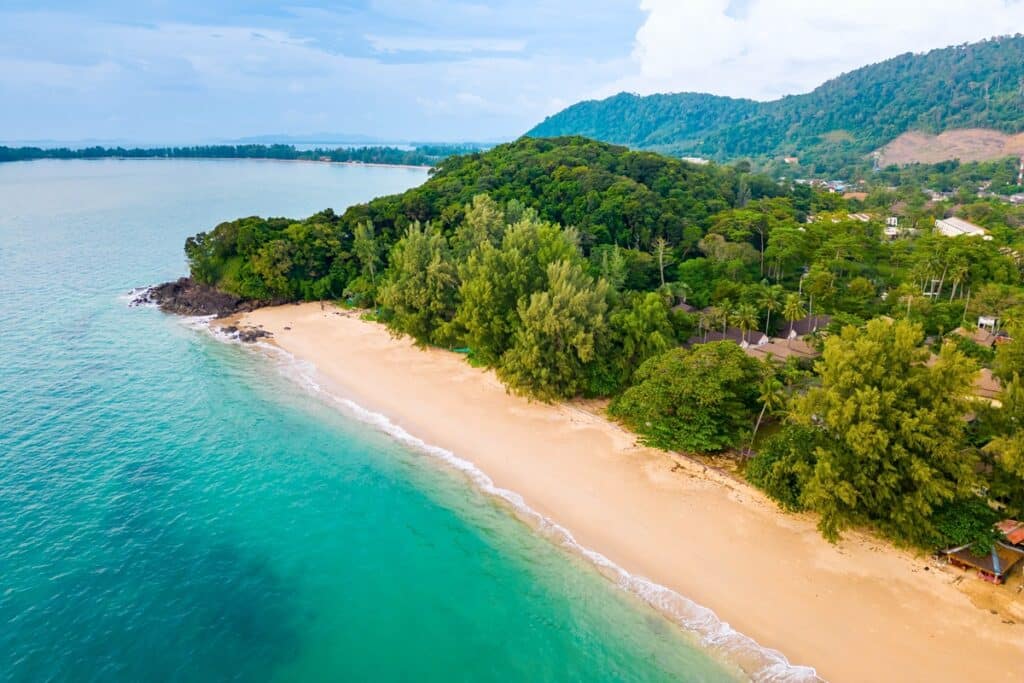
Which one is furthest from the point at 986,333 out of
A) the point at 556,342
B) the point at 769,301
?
the point at 556,342

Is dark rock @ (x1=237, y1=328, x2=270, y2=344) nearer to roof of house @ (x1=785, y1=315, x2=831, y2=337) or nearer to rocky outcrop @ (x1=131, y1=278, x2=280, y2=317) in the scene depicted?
rocky outcrop @ (x1=131, y1=278, x2=280, y2=317)

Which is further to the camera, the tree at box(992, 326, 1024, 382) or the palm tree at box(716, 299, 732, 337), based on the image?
the palm tree at box(716, 299, 732, 337)

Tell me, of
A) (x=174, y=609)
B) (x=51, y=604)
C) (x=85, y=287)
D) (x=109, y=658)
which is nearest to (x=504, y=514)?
(x=174, y=609)

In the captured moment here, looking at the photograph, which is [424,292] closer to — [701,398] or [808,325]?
[701,398]

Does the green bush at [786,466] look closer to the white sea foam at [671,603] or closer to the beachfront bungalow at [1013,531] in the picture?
the white sea foam at [671,603]

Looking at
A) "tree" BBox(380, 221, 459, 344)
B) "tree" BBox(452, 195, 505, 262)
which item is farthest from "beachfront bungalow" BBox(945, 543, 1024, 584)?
"tree" BBox(452, 195, 505, 262)

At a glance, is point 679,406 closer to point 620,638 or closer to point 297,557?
point 620,638
